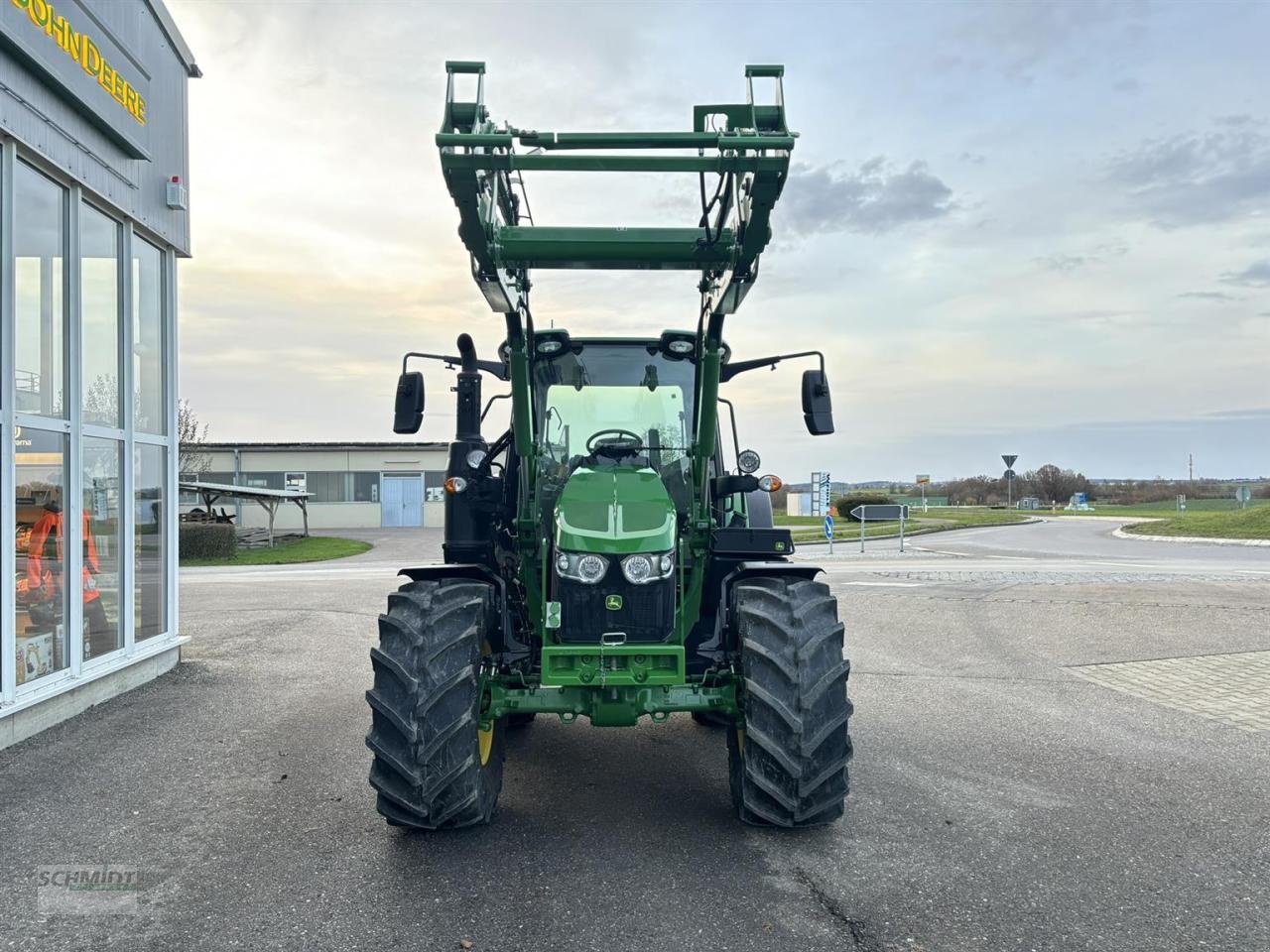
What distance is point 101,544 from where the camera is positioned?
814 cm

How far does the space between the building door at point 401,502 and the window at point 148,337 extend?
3333cm

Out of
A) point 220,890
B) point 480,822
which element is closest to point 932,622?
point 480,822

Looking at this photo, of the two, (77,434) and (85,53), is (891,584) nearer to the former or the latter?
(77,434)

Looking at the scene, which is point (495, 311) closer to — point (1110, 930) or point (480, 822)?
point (480, 822)

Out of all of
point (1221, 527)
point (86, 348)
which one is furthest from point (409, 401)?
point (1221, 527)

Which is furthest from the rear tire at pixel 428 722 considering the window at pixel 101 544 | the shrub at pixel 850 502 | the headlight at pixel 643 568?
the shrub at pixel 850 502

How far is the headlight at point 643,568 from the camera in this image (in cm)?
457

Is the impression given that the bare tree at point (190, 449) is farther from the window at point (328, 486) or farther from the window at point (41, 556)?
the window at point (41, 556)

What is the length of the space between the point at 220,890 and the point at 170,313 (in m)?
6.88

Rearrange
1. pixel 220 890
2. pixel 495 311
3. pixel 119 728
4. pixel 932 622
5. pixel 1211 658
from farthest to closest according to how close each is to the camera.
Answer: pixel 932 622, pixel 1211 658, pixel 119 728, pixel 495 311, pixel 220 890

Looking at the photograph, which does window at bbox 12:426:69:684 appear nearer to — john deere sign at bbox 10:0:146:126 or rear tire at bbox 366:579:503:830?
john deere sign at bbox 10:0:146:126

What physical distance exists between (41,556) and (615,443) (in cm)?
483

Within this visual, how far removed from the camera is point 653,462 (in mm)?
5637

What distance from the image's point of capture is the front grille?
A: 15.1ft
